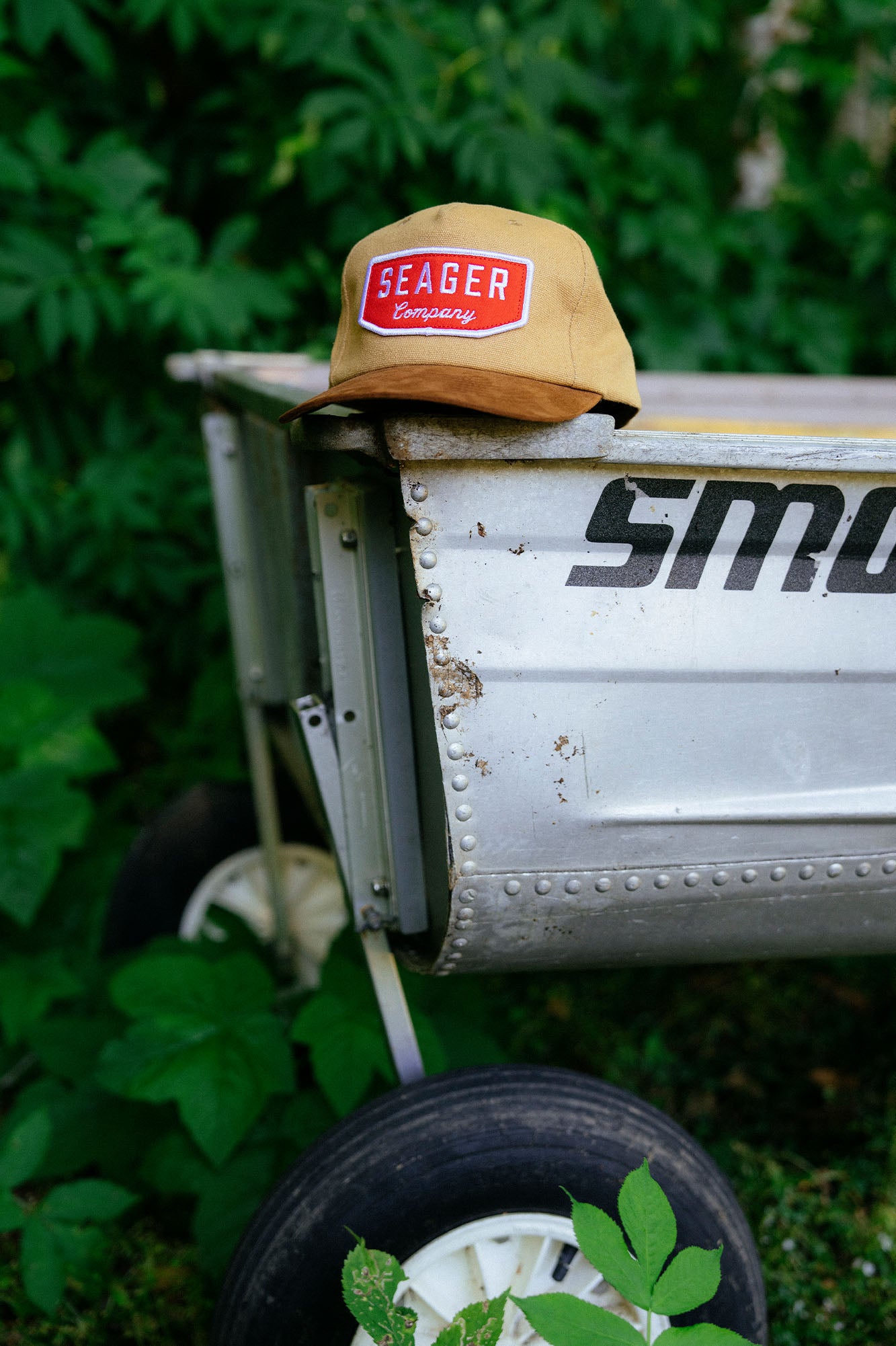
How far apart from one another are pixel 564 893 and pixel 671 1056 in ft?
4.25

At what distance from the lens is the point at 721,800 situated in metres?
1.16

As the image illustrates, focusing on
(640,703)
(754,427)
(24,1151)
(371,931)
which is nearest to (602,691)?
(640,703)

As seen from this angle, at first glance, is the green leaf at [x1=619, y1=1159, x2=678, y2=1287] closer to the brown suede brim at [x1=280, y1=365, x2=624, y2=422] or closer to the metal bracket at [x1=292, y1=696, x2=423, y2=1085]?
the metal bracket at [x1=292, y1=696, x2=423, y2=1085]

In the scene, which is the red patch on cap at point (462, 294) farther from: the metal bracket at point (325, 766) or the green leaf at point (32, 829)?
the green leaf at point (32, 829)

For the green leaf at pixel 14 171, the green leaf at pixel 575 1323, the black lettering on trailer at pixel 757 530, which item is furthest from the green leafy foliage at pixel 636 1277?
the green leaf at pixel 14 171

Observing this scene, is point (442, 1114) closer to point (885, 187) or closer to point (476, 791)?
point (476, 791)

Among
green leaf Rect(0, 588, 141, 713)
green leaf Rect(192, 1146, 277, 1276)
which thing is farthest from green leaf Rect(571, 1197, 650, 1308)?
green leaf Rect(0, 588, 141, 713)

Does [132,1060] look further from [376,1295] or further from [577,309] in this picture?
[577,309]

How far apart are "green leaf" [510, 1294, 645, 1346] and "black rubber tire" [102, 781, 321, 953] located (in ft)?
5.01

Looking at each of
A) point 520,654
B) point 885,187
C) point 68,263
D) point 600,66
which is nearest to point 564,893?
point 520,654

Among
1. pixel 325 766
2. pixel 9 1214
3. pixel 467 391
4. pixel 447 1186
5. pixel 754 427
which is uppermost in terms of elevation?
pixel 467 391

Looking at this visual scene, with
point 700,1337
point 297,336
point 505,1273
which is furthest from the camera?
point 297,336

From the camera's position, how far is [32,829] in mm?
2102

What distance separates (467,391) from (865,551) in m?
0.50
